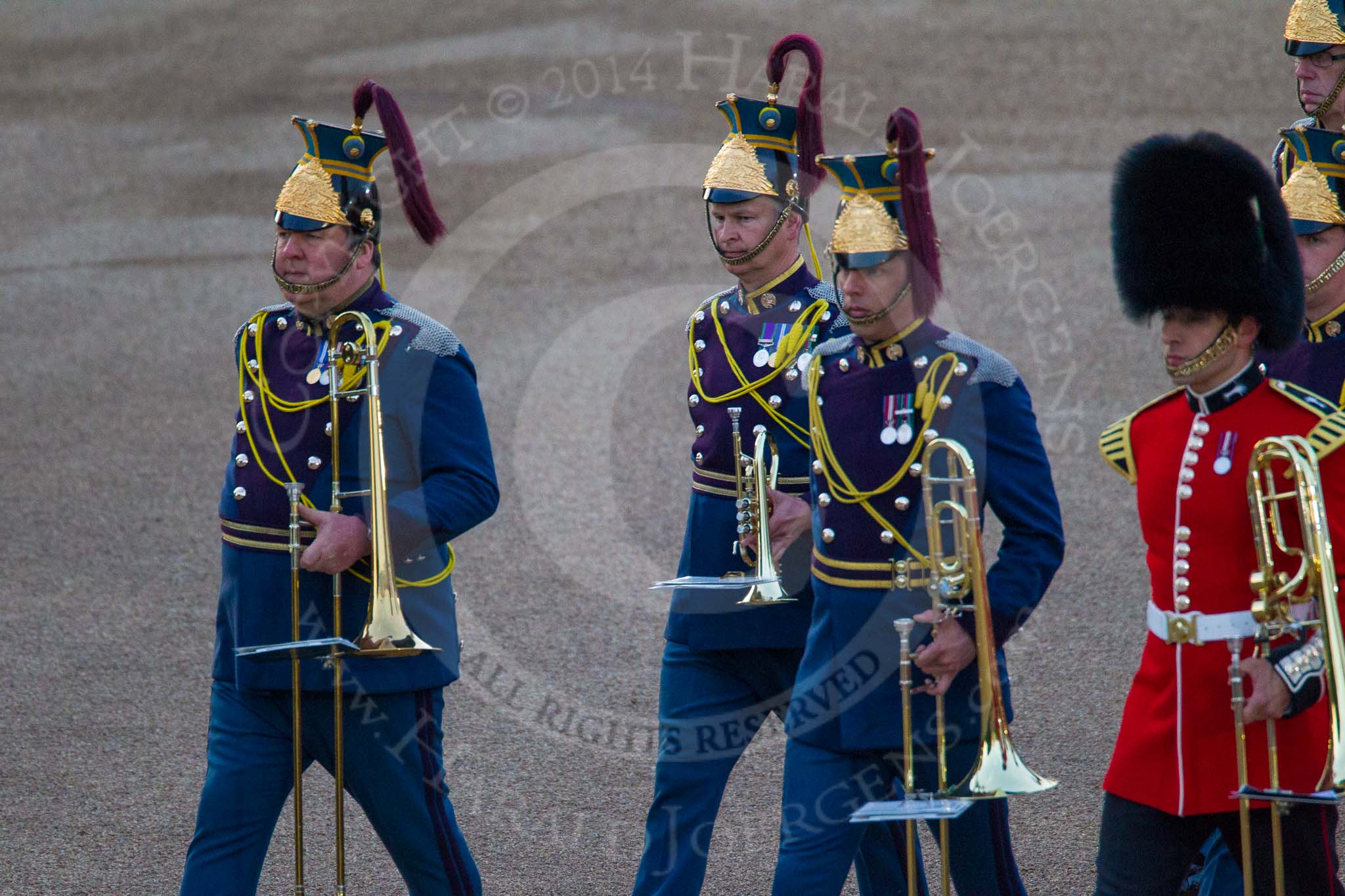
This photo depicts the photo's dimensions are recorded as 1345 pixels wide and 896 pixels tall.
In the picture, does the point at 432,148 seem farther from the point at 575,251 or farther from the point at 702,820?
the point at 702,820

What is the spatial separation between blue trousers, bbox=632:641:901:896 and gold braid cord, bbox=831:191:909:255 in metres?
1.17

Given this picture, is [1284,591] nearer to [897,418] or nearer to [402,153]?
[897,418]

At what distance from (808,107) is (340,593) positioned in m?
1.70

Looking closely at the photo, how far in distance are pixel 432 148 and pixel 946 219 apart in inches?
172

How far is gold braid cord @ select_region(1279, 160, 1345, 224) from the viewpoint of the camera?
4.76 meters

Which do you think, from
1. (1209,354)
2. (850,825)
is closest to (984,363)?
(1209,354)

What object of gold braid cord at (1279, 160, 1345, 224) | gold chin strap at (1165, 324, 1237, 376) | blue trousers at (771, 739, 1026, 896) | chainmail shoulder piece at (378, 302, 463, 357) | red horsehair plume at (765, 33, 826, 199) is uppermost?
red horsehair plume at (765, 33, 826, 199)

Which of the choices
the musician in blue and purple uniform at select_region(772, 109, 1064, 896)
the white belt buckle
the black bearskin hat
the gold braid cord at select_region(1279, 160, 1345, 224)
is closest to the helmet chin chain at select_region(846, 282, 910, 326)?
the musician in blue and purple uniform at select_region(772, 109, 1064, 896)

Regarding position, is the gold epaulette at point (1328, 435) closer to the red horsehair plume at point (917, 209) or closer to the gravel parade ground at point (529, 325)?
the red horsehair plume at point (917, 209)

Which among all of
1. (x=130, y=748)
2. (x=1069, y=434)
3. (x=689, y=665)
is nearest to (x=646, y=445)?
(x=1069, y=434)

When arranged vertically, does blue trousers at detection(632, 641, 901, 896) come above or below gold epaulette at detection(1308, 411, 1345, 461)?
below

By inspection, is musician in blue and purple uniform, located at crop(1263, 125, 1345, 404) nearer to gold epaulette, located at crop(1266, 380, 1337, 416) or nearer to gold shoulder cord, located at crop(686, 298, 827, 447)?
gold epaulette, located at crop(1266, 380, 1337, 416)

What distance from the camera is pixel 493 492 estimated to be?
4.33 m

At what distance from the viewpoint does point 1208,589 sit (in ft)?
11.9
